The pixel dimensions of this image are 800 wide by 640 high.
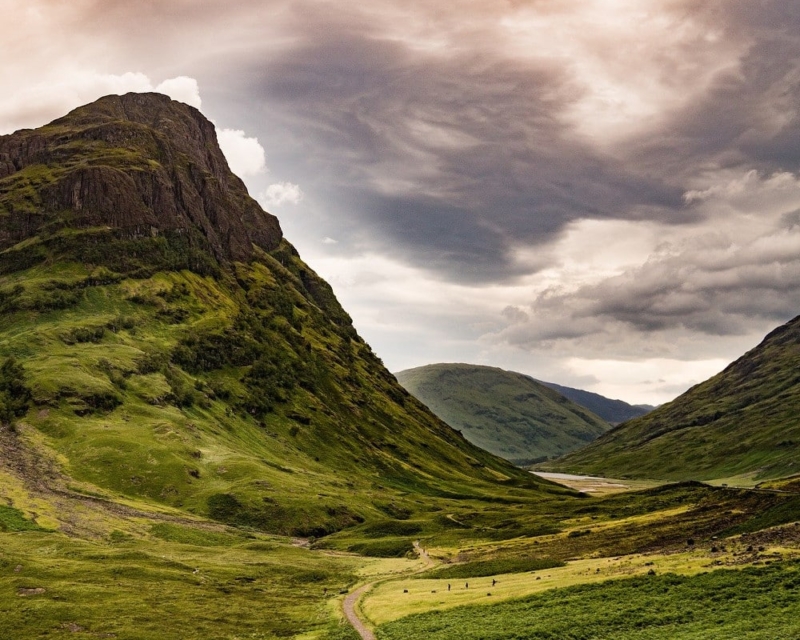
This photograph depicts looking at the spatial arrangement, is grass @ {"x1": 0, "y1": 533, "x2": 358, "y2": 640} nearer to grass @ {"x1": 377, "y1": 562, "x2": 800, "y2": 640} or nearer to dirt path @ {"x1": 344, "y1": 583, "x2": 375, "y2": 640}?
dirt path @ {"x1": 344, "y1": 583, "x2": 375, "y2": 640}

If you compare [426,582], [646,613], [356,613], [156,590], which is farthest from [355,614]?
[646,613]

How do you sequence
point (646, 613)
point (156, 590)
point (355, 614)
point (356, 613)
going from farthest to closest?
1. point (156, 590)
2. point (356, 613)
3. point (355, 614)
4. point (646, 613)

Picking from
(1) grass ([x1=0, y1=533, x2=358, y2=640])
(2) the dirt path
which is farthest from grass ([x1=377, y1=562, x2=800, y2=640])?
(1) grass ([x1=0, y1=533, x2=358, y2=640])

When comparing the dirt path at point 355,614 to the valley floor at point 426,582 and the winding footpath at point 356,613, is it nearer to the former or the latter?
the winding footpath at point 356,613

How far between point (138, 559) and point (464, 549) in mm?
69909

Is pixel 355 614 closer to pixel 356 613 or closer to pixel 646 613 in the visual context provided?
→ pixel 356 613

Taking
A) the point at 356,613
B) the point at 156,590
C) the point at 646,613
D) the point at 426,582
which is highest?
the point at 646,613

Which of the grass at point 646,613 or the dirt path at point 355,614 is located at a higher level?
the grass at point 646,613

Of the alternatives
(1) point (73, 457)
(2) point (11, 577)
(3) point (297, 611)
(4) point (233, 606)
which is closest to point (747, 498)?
(3) point (297, 611)

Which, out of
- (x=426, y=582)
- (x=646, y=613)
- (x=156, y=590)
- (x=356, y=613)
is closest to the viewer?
(x=646, y=613)

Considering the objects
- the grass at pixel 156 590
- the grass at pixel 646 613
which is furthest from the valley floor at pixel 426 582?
the grass at pixel 156 590

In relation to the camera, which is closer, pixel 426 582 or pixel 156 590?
pixel 156 590

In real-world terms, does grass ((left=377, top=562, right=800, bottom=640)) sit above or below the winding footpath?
above

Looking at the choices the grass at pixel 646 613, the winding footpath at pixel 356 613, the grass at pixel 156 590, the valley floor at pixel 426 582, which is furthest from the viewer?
the grass at pixel 156 590
